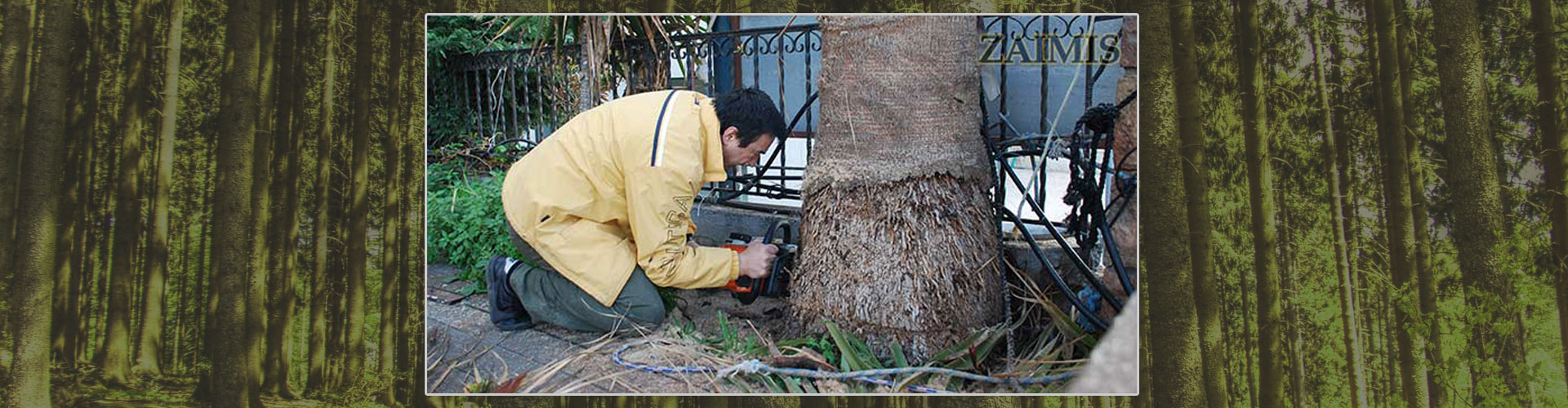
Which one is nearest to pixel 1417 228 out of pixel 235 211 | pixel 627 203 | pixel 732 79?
pixel 732 79

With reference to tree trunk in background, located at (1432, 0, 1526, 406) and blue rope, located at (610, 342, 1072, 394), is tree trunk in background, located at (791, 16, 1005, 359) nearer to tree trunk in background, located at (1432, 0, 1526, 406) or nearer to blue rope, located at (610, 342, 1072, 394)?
blue rope, located at (610, 342, 1072, 394)

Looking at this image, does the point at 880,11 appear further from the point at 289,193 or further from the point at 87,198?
the point at 87,198

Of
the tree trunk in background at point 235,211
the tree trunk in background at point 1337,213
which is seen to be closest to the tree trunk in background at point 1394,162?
the tree trunk in background at point 1337,213

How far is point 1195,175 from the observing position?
2629mm

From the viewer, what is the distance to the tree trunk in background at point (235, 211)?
2744mm

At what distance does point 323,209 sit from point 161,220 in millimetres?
494

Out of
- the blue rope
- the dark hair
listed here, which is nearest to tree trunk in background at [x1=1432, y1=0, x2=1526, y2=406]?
the blue rope

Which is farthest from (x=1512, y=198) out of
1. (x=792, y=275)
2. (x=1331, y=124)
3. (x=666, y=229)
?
(x=666, y=229)

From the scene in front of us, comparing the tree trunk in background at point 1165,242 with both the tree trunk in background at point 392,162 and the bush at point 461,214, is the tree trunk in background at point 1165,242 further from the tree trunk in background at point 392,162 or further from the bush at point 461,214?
the tree trunk in background at point 392,162

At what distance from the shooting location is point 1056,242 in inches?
108

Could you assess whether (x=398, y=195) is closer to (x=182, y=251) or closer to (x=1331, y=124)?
(x=182, y=251)

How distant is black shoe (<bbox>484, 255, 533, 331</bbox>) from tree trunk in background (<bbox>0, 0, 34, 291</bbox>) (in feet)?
4.44

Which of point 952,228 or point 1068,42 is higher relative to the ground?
point 1068,42

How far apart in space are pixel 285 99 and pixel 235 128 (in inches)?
6.7
